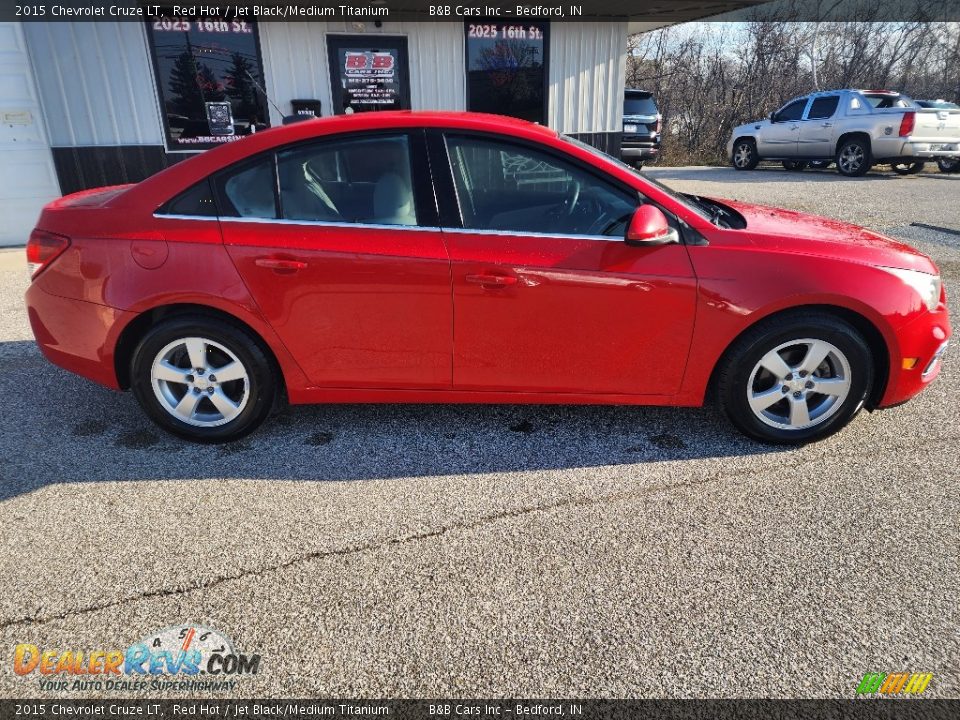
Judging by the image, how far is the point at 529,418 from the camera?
139 inches

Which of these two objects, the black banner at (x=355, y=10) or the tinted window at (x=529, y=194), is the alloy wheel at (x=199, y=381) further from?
the black banner at (x=355, y=10)

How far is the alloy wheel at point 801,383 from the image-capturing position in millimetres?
3041

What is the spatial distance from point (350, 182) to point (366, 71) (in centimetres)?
698

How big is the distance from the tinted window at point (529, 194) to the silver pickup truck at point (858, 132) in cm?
1401

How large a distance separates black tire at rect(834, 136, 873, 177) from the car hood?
1330 cm

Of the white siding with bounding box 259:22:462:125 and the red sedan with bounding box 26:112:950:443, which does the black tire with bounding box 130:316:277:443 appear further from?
the white siding with bounding box 259:22:462:125

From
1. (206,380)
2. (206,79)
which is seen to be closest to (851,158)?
(206,79)

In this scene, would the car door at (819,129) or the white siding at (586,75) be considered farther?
the car door at (819,129)

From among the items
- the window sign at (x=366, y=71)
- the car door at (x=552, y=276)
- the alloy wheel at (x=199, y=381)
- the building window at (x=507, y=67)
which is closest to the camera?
the car door at (x=552, y=276)

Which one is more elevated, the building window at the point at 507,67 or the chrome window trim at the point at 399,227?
the building window at the point at 507,67

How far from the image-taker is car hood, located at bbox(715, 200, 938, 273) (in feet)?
9.77

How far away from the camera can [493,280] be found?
2895 millimetres

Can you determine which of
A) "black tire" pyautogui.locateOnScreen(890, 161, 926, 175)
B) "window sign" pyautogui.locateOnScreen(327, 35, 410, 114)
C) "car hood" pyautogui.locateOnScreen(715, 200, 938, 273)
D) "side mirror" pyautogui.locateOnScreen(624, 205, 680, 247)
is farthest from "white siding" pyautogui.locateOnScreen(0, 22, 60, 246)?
"black tire" pyautogui.locateOnScreen(890, 161, 926, 175)

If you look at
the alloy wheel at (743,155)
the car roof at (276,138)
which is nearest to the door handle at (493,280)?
the car roof at (276,138)
